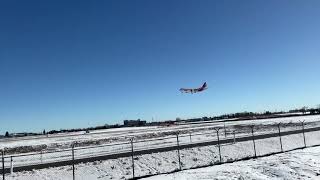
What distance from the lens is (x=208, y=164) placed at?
2470 cm

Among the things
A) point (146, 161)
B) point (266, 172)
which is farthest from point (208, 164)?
point (266, 172)

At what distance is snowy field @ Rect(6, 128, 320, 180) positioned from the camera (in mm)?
17688

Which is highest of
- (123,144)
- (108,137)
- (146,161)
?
(108,137)

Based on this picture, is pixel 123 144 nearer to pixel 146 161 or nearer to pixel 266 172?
pixel 146 161

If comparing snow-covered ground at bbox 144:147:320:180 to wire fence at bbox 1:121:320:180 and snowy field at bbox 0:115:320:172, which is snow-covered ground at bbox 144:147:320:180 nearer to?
wire fence at bbox 1:121:320:180

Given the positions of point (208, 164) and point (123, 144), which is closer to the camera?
point (208, 164)

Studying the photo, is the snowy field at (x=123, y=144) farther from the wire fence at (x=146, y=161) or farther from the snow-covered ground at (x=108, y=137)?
the wire fence at (x=146, y=161)

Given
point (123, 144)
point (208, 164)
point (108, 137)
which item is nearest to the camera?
point (208, 164)

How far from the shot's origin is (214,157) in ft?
96.1

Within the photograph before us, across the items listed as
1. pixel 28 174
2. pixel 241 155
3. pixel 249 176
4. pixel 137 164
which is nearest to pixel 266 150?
pixel 241 155

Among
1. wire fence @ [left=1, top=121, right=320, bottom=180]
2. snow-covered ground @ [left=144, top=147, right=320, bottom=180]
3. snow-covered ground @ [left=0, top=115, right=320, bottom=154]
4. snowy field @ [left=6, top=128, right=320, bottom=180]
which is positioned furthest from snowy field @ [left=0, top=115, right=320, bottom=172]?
snow-covered ground @ [left=144, top=147, right=320, bottom=180]

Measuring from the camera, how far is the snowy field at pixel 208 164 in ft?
58.0

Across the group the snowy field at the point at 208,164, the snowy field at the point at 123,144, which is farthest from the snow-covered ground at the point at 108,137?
the snowy field at the point at 208,164

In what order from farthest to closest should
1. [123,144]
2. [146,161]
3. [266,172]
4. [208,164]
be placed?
[123,144], [146,161], [208,164], [266,172]
